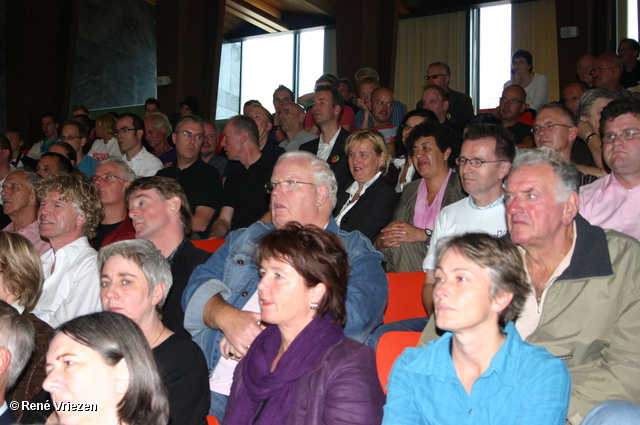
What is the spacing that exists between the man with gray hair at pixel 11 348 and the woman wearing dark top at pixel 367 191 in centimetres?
195

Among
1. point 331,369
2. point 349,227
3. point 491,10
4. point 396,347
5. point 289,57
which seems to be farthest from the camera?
point 289,57

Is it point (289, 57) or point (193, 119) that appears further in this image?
point (289, 57)

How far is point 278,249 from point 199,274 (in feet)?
2.56

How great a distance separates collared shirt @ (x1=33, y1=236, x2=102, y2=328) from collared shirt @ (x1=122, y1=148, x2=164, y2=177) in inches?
90.2

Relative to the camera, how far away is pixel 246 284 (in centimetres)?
240

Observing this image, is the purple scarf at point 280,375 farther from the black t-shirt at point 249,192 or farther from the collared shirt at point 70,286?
the black t-shirt at point 249,192

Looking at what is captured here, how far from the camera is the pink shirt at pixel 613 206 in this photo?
8.71 feet

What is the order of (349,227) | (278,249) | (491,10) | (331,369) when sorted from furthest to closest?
(491,10) < (349,227) < (278,249) < (331,369)

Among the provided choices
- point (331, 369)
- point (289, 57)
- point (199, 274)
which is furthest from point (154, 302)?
point (289, 57)

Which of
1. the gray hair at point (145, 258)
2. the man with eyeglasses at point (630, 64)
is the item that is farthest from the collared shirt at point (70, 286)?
the man with eyeglasses at point (630, 64)

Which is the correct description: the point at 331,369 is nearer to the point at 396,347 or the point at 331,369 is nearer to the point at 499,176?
the point at 396,347

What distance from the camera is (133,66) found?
12.5 meters

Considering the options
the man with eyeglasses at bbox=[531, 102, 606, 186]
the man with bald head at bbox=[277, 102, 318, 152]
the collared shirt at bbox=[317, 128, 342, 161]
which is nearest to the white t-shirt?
the man with eyeglasses at bbox=[531, 102, 606, 186]

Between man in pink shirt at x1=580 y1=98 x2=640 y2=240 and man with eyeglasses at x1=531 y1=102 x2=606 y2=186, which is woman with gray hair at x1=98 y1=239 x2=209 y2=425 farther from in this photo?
man with eyeglasses at x1=531 y1=102 x2=606 y2=186
